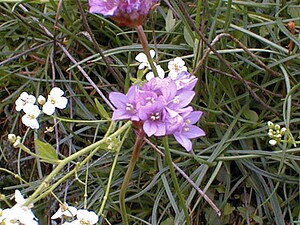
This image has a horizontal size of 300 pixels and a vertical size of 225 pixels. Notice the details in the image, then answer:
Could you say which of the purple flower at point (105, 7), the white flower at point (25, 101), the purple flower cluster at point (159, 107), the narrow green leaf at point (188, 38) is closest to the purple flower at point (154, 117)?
the purple flower cluster at point (159, 107)

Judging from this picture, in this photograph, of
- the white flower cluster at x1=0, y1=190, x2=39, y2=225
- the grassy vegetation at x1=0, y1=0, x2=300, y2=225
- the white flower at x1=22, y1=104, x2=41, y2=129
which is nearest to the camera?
the white flower cluster at x1=0, y1=190, x2=39, y2=225

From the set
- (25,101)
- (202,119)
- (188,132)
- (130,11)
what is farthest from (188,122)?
(202,119)

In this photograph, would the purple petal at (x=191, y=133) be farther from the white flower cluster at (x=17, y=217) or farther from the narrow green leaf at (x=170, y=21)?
the narrow green leaf at (x=170, y=21)

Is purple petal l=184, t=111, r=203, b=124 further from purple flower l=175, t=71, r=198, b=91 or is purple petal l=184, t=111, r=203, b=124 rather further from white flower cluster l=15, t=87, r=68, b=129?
white flower cluster l=15, t=87, r=68, b=129

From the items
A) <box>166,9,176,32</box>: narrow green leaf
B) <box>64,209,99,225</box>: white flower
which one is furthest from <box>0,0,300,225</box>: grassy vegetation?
<box>64,209,99,225</box>: white flower

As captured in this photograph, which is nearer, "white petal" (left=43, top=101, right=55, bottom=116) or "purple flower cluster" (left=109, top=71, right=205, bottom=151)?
"purple flower cluster" (left=109, top=71, right=205, bottom=151)

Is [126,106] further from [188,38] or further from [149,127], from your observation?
[188,38]

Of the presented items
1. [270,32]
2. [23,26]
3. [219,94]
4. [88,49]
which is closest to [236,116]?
[219,94]

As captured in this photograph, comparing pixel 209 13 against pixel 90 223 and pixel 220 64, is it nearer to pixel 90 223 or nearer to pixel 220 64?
pixel 220 64

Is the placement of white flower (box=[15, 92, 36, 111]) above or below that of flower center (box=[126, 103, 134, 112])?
below

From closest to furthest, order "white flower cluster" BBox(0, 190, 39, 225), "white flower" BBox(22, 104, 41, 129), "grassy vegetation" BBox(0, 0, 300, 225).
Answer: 1. "white flower cluster" BBox(0, 190, 39, 225)
2. "white flower" BBox(22, 104, 41, 129)
3. "grassy vegetation" BBox(0, 0, 300, 225)
